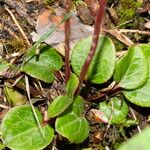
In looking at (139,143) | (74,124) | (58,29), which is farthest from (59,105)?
(139,143)

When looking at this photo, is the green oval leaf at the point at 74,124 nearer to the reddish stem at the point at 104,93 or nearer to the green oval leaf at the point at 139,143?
the reddish stem at the point at 104,93

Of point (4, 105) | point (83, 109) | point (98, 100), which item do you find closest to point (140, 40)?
point (98, 100)

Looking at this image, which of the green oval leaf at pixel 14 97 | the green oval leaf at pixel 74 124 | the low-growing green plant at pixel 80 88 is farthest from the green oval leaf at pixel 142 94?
→ the green oval leaf at pixel 14 97

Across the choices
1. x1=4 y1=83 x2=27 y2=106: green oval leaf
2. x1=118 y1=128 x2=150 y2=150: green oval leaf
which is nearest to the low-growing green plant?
x1=4 y1=83 x2=27 y2=106: green oval leaf

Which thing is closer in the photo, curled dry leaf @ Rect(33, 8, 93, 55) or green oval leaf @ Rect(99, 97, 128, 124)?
green oval leaf @ Rect(99, 97, 128, 124)

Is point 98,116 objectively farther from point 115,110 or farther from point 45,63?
point 45,63

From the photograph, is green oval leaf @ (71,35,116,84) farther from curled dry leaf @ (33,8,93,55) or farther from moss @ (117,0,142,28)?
moss @ (117,0,142,28)
